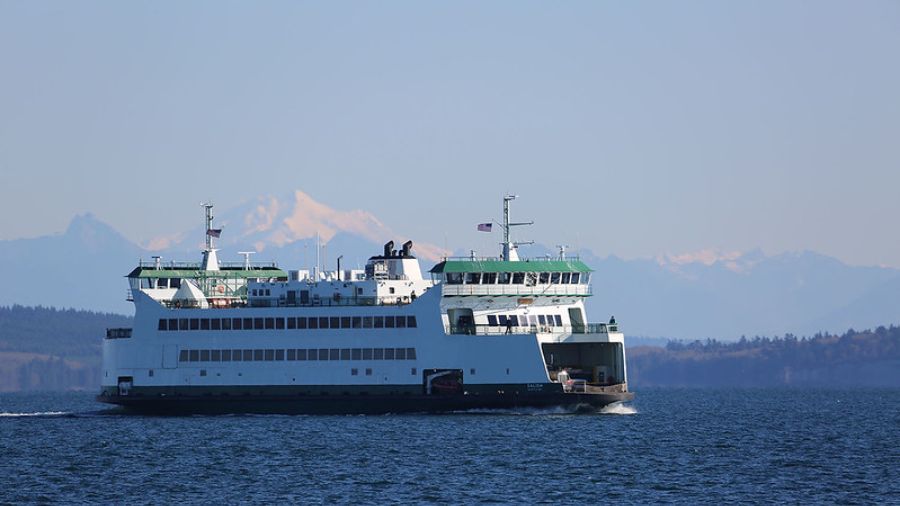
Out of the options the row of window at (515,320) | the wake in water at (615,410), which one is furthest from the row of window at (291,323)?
the wake in water at (615,410)

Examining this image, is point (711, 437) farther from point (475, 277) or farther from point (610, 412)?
point (475, 277)

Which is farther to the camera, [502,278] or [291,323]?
[291,323]

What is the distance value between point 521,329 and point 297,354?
34.5 feet

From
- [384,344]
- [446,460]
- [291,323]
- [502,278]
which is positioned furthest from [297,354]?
[446,460]

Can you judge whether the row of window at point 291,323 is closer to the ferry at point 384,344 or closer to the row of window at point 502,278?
the ferry at point 384,344

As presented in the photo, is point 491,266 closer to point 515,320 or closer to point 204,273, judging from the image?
point 515,320

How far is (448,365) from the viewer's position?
230 feet

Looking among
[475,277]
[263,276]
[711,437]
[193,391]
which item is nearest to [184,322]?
[193,391]

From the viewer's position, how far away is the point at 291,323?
2864 inches

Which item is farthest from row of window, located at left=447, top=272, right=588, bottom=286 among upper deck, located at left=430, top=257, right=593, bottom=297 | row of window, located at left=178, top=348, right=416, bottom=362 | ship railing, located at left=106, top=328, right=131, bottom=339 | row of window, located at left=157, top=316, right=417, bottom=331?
ship railing, located at left=106, top=328, right=131, bottom=339

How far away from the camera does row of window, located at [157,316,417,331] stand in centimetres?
7119

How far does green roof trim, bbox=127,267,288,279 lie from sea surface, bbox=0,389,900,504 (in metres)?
7.51

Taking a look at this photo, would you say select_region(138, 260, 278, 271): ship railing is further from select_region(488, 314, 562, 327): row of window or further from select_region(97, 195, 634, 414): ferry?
select_region(488, 314, 562, 327): row of window

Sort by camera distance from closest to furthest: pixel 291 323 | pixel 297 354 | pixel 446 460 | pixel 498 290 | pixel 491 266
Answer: pixel 446 460 < pixel 498 290 < pixel 491 266 < pixel 297 354 < pixel 291 323
